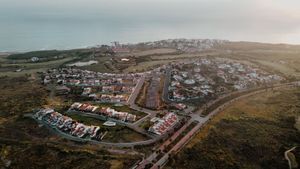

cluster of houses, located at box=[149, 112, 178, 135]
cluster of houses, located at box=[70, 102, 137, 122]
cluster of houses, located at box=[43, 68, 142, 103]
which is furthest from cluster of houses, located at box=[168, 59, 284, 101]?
cluster of houses, located at box=[70, 102, 137, 122]

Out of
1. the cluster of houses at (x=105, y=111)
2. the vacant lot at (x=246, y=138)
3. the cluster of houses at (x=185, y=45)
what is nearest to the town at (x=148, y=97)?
the cluster of houses at (x=105, y=111)

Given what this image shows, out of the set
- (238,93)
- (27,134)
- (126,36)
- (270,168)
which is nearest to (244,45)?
(238,93)

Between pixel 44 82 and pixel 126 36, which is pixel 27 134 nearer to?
pixel 44 82

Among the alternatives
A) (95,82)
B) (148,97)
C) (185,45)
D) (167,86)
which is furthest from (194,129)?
(185,45)

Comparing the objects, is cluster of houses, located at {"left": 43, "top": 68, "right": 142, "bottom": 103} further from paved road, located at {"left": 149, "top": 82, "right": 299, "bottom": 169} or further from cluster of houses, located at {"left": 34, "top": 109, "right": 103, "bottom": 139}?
paved road, located at {"left": 149, "top": 82, "right": 299, "bottom": 169}

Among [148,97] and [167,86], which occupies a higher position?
[167,86]

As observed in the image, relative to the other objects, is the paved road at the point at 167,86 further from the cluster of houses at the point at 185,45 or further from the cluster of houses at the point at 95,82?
the cluster of houses at the point at 185,45

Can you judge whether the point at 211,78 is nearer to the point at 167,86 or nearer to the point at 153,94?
the point at 167,86
